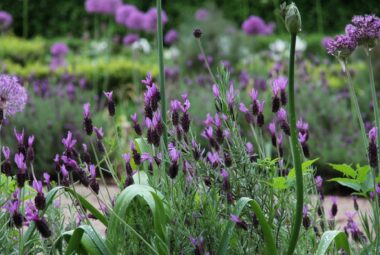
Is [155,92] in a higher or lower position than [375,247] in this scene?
higher

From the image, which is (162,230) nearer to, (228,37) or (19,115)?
(19,115)

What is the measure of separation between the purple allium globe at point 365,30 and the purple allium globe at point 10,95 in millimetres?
1111

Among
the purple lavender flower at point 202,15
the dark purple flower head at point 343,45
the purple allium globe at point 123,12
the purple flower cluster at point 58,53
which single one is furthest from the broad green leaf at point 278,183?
the purple lavender flower at point 202,15

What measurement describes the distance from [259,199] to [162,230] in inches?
15.7

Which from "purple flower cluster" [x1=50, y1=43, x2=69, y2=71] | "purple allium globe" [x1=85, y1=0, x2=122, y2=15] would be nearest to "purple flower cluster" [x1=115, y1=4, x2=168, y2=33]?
"purple allium globe" [x1=85, y1=0, x2=122, y2=15]

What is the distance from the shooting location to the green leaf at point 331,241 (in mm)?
2085

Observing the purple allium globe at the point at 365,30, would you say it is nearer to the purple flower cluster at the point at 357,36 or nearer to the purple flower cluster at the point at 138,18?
the purple flower cluster at the point at 357,36

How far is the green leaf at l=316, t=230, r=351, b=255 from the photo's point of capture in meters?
2.08

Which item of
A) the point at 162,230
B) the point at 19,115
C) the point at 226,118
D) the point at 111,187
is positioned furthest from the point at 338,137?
the point at 162,230

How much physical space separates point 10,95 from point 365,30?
118 centimetres

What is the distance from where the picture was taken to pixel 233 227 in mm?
2018

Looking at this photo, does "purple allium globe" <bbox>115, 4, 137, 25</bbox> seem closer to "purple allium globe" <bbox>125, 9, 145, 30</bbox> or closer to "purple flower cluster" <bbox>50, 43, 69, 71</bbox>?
"purple allium globe" <bbox>125, 9, 145, 30</bbox>

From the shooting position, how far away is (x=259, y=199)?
2266 mm

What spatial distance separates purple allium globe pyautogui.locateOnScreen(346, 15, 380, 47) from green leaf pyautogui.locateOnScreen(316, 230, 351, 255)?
57 cm
